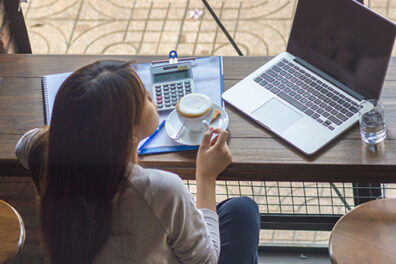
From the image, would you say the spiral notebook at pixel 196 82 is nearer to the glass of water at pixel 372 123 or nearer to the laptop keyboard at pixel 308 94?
the laptop keyboard at pixel 308 94

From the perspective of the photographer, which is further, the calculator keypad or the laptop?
the calculator keypad

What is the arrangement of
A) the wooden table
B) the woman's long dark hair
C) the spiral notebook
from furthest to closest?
the spiral notebook < the wooden table < the woman's long dark hair

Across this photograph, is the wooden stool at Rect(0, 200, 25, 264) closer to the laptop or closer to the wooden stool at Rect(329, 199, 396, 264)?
the laptop

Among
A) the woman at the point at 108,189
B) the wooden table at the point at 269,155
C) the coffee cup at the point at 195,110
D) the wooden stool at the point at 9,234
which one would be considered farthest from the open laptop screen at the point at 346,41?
the wooden stool at the point at 9,234

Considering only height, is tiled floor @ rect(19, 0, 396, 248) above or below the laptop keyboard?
below

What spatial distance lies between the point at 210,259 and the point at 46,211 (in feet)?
1.20

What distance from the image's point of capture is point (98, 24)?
3039mm

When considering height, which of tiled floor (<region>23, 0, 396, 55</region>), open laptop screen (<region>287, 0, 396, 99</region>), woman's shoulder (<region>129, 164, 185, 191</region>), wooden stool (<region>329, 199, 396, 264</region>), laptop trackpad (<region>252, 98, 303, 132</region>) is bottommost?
tiled floor (<region>23, 0, 396, 55</region>)

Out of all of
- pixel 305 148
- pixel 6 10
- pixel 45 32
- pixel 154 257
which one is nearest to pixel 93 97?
pixel 154 257

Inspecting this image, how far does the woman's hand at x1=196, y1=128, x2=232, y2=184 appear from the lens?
50.9 inches

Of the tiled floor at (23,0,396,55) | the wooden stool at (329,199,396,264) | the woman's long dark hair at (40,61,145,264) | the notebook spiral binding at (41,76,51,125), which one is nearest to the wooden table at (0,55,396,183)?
the notebook spiral binding at (41,76,51,125)

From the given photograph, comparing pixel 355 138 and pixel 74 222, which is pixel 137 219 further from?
pixel 355 138

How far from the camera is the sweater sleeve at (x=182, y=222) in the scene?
3.57ft

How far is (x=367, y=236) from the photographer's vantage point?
54.1 inches
